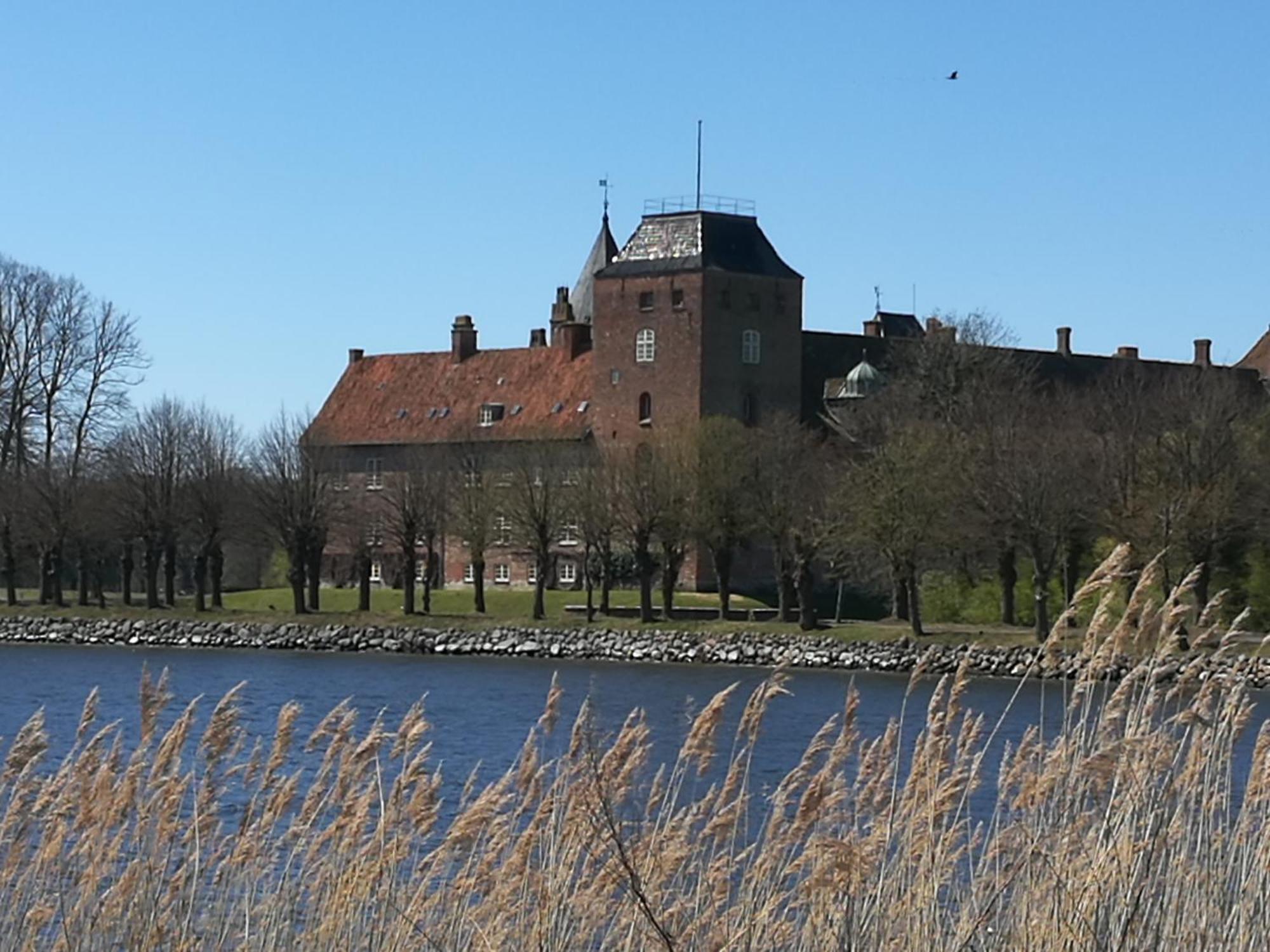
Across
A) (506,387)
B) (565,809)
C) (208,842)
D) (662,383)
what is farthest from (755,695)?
(506,387)

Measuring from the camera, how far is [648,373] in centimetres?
6562

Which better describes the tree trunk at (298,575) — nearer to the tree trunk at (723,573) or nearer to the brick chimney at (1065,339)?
the tree trunk at (723,573)

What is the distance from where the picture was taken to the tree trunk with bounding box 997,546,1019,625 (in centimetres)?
4850

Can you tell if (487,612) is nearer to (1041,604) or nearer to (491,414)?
(491,414)

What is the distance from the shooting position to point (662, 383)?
214 feet

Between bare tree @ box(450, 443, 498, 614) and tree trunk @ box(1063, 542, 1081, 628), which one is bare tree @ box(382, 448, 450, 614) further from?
tree trunk @ box(1063, 542, 1081, 628)

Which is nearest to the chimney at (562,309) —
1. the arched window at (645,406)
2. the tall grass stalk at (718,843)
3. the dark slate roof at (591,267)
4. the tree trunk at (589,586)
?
the dark slate roof at (591,267)

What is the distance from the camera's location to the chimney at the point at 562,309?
267 ft

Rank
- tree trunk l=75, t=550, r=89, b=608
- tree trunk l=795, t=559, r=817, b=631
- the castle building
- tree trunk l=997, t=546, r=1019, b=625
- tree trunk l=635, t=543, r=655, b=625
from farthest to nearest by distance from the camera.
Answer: the castle building < tree trunk l=75, t=550, r=89, b=608 < tree trunk l=635, t=543, r=655, b=625 < tree trunk l=795, t=559, r=817, b=631 < tree trunk l=997, t=546, r=1019, b=625

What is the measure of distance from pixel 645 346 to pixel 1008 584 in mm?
19964

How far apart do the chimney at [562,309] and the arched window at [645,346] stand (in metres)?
13.8

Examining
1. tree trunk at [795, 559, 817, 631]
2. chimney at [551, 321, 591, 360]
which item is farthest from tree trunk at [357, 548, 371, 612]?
chimney at [551, 321, 591, 360]

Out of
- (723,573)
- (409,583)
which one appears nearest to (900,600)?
(723,573)

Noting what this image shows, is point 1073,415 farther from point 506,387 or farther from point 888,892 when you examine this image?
point 888,892
